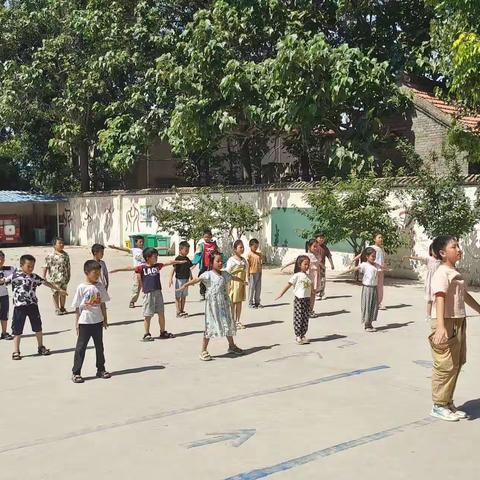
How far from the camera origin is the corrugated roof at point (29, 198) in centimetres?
3005

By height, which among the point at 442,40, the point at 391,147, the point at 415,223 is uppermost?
the point at 442,40

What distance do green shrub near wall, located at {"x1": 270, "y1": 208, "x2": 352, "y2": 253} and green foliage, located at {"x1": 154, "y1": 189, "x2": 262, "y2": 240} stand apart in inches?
22.0

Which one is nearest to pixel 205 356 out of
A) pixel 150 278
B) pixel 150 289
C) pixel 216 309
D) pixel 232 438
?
pixel 216 309

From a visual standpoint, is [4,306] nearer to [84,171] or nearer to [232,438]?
[232,438]

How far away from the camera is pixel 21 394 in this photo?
277 inches

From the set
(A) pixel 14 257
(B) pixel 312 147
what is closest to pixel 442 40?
(B) pixel 312 147

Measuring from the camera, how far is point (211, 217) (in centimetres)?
2045

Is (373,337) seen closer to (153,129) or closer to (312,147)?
(312,147)

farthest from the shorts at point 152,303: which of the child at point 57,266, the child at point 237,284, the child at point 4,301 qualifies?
the child at point 57,266

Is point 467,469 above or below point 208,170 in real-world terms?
below

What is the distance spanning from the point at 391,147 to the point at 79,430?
16.5 metres

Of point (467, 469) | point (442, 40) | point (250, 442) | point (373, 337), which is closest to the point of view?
point (467, 469)

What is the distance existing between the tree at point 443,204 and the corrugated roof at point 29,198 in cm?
2025

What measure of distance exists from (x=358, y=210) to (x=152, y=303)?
7473 millimetres
